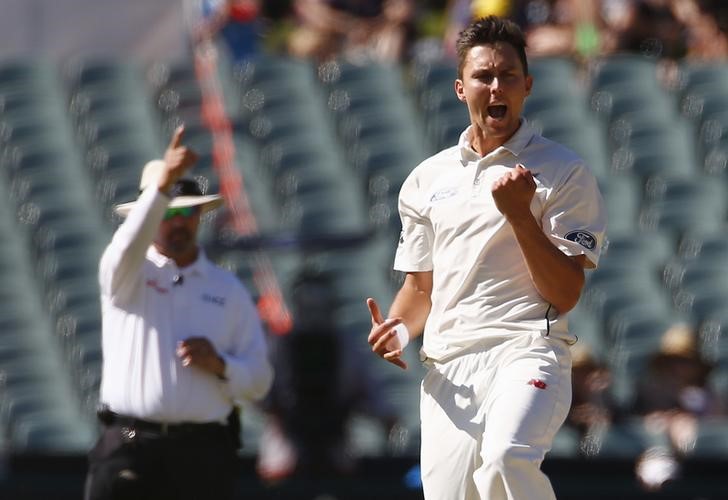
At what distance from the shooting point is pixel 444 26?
1302cm

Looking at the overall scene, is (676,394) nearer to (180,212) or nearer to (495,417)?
(180,212)

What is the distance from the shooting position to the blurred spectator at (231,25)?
1272 centimetres

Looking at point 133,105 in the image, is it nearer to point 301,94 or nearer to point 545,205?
point 301,94

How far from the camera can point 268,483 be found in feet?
30.0

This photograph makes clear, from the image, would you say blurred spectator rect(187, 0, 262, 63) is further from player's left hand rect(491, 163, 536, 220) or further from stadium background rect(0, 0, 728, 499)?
player's left hand rect(491, 163, 536, 220)

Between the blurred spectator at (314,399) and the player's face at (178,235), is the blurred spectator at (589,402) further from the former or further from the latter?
the player's face at (178,235)

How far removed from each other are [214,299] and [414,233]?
146cm

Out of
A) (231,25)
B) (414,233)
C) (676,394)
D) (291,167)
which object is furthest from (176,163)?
(231,25)

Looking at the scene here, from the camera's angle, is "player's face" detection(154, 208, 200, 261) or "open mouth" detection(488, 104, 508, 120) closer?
"open mouth" detection(488, 104, 508, 120)

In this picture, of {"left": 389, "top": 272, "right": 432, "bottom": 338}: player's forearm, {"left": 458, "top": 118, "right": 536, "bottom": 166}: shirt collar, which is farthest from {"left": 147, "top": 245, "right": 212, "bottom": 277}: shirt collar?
{"left": 458, "top": 118, "right": 536, "bottom": 166}: shirt collar

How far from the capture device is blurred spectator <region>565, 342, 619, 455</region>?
1011 cm

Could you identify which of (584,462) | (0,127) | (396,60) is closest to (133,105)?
(0,127)

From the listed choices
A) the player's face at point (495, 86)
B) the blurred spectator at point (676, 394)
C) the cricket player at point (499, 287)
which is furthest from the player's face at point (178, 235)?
the blurred spectator at point (676, 394)

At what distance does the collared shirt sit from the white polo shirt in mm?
1469
